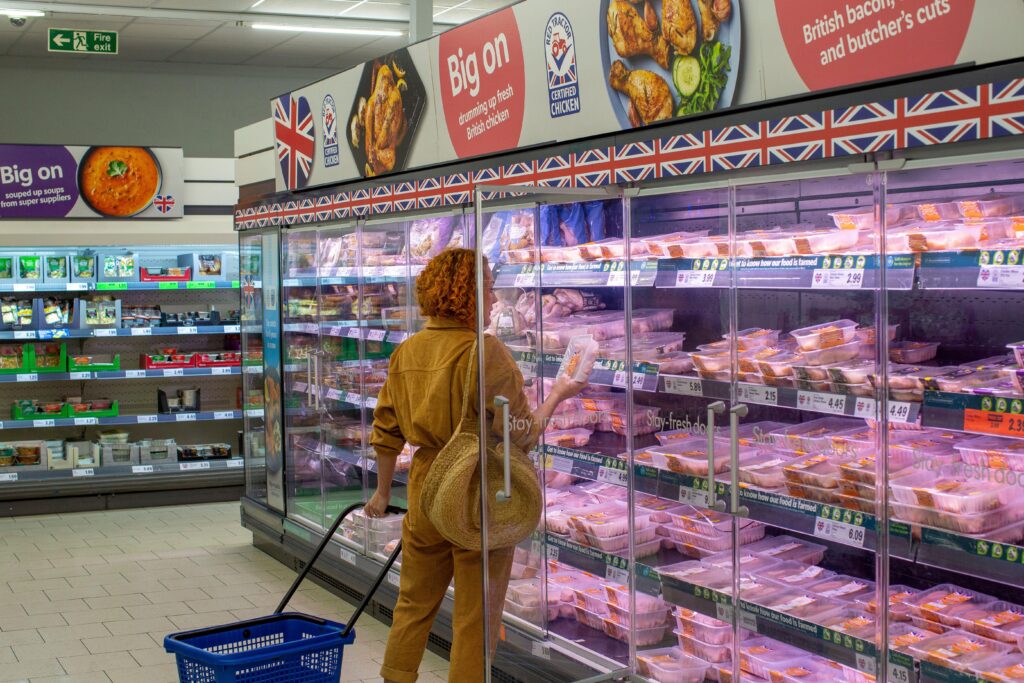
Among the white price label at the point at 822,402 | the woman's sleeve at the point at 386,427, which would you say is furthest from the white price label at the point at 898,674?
the woman's sleeve at the point at 386,427

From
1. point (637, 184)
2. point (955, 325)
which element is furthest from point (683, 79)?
point (955, 325)

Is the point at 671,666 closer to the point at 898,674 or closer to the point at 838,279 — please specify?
the point at 898,674

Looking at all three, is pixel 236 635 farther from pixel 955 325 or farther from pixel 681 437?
pixel 955 325

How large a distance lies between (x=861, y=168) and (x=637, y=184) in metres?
0.94

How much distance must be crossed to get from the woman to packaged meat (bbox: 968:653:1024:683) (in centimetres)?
139

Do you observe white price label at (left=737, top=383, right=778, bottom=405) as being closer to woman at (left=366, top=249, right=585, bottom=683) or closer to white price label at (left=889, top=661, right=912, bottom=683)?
woman at (left=366, top=249, right=585, bottom=683)

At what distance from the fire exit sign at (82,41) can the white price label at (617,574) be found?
738 centimetres

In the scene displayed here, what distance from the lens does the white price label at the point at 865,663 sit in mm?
2904

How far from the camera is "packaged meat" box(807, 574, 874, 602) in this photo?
3256mm

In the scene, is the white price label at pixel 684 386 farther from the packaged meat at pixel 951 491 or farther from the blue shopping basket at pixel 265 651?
the blue shopping basket at pixel 265 651

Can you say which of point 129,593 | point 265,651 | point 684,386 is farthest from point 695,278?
point 129,593

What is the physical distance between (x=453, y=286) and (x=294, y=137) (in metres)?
3.28

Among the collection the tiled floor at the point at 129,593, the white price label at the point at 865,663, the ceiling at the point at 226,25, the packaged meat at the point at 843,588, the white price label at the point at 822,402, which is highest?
the ceiling at the point at 226,25

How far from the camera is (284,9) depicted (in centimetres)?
1028
